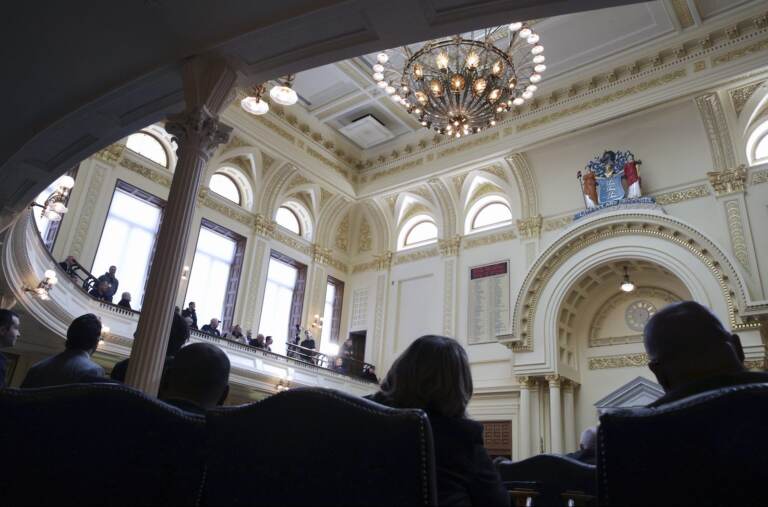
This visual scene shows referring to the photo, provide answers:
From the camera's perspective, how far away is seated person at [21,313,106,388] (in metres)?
2.91

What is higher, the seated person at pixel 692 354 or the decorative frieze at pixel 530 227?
the decorative frieze at pixel 530 227

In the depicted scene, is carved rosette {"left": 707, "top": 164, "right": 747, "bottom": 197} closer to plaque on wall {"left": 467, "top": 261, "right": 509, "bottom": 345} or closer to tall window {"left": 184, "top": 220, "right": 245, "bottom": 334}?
plaque on wall {"left": 467, "top": 261, "right": 509, "bottom": 345}

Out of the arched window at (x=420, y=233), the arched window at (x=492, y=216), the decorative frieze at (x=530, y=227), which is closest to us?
the decorative frieze at (x=530, y=227)

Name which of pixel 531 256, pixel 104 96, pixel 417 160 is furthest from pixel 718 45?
pixel 104 96

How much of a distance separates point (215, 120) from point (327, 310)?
1152 centimetres

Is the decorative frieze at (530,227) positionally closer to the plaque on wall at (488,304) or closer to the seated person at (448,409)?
the plaque on wall at (488,304)

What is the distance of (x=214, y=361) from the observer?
2.10m

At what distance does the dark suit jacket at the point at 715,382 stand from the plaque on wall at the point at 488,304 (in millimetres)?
11734

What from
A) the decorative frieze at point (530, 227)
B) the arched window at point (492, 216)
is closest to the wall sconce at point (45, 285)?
the decorative frieze at point (530, 227)

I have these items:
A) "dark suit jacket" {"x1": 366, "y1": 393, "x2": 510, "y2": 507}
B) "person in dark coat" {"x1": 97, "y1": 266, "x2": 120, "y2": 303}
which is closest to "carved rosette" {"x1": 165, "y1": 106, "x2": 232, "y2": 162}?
"dark suit jacket" {"x1": 366, "y1": 393, "x2": 510, "y2": 507}

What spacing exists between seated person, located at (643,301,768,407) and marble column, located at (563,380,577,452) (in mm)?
10843

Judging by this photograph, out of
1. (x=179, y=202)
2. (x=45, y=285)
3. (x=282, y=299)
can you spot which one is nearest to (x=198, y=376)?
(x=179, y=202)

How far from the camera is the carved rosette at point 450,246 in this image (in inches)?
584

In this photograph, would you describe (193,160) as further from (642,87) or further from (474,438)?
(642,87)
